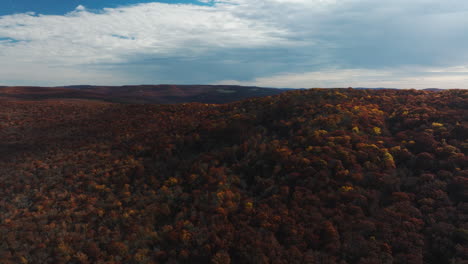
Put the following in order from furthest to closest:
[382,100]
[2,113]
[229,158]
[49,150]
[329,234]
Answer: [2,113], [382,100], [49,150], [229,158], [329,234]

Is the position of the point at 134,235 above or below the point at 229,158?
below

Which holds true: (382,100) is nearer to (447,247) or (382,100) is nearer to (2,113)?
(447,247)

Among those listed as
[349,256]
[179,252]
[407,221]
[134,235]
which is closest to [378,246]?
[349,256]

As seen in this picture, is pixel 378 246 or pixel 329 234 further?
pixel 329 234

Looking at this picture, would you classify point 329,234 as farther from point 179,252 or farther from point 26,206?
point 26,206

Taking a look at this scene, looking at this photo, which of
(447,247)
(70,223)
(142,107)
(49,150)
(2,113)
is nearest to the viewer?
(447,247)

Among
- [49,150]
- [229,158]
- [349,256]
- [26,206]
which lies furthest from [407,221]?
[49,150]

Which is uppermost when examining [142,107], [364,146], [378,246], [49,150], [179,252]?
[142,107]
